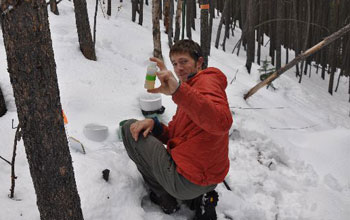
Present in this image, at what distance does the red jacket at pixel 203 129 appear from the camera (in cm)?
147

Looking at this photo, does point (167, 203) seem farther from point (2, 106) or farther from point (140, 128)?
point (2, 106)

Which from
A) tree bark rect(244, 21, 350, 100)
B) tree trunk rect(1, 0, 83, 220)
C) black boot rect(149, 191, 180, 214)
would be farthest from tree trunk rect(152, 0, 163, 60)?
tree trunk rect(1, 0, 83, 220)

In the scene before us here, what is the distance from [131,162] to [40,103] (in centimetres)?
141

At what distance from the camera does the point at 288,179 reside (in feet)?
10.2

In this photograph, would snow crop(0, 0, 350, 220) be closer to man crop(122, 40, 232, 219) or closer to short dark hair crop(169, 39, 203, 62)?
man crop(122, 40, 232, 219)

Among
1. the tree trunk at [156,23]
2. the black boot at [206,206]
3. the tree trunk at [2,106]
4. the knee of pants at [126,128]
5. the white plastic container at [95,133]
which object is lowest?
the black boot at [206,206]

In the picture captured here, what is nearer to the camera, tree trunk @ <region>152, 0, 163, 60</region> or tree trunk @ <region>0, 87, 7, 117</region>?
tree trunk @ <region>0, 87, 7, 117</region>

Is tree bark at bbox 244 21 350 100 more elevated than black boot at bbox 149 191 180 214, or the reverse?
tree bark at bbox 244 21 350 100

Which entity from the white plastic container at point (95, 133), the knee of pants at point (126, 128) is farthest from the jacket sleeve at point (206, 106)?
the white plastic container at point (95, 133)

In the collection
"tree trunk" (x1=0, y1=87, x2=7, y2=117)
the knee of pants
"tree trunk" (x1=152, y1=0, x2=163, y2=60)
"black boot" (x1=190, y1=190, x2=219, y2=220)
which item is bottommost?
"black boot" (x1=190, y1=190, x2=219, y2=220)

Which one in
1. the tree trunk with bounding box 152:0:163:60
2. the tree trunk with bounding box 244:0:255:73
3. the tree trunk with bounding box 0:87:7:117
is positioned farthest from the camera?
the tree trunk with bounding box 244:0:255:73

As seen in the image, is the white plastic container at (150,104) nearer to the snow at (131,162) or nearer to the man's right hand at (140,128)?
the snow at (131,162)

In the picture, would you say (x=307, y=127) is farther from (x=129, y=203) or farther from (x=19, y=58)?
Result: (x=19, y=58)

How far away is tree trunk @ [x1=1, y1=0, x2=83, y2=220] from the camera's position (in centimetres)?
111
